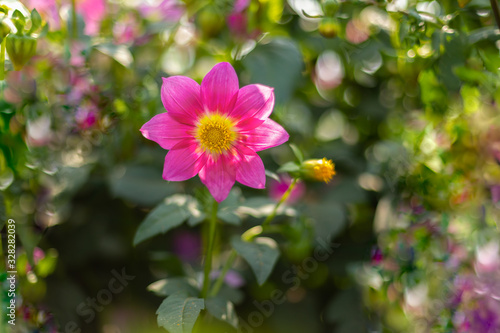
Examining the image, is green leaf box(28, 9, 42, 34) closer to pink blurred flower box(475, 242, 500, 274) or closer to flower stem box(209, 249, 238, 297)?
flower stem box(209, 249, 238, 297)

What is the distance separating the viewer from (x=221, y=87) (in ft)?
1.64

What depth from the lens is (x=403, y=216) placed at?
0.78 metres

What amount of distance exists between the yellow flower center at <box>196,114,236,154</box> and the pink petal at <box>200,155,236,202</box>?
0.02 meters

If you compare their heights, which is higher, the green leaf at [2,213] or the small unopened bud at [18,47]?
the small unopened bud at [18,47]

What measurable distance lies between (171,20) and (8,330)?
26.4 inches

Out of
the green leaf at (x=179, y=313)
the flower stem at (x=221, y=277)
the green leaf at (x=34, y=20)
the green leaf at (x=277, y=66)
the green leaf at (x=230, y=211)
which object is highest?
the green leaf at (x=34, y=20)

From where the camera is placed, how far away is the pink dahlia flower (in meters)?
0.50

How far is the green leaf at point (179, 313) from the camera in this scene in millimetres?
470

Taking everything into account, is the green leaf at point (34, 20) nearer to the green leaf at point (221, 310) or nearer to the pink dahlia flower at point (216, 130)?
the pink dahlia flower at point (216, 130)

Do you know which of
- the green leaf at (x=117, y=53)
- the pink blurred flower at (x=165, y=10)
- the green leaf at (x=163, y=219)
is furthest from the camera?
the pink blurred flower at (x=165, y=10)

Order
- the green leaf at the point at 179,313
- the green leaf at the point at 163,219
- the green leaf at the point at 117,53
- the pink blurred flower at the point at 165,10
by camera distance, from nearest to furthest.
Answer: the green leaf at the point at 179,313 < the green leaf at the point at 163,219 < the green leaf at the point at 117,53 < the pink blurred flower at the point at 165,10

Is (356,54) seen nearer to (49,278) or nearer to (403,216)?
(403,216)

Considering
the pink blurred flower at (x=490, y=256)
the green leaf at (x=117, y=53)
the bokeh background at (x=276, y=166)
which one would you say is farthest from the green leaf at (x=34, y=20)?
the pink blurred flower at (x=490, y=256)

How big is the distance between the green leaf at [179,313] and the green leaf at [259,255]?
0.08 m
